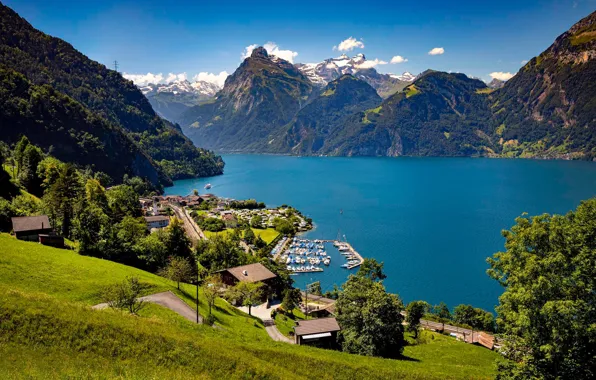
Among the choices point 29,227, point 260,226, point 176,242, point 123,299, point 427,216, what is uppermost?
point 29,227

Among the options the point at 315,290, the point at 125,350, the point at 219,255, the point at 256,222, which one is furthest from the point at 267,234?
the point at 125,350

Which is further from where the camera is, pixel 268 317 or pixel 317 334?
pixel 268 317

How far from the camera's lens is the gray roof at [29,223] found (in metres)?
37.3

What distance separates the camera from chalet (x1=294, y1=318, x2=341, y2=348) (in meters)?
32.3

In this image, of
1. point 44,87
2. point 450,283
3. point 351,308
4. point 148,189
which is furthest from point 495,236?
point 44,87

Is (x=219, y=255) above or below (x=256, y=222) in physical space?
above

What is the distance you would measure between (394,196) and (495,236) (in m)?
61.6

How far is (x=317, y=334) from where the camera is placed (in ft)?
106

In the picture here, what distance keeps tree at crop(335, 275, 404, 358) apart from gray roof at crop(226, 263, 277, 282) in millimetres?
19771

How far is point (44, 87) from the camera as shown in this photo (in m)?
127

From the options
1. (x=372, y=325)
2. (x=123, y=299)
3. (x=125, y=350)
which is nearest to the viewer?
(x=125, y=350)

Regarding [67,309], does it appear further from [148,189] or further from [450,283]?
[148,189]

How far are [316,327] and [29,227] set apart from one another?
98.4 feet

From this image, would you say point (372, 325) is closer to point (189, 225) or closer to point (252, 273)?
point (252, 273)
